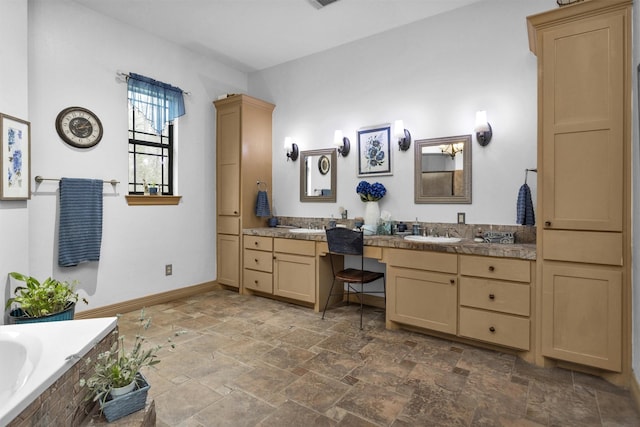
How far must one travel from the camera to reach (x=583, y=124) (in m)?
Answer: 2.19

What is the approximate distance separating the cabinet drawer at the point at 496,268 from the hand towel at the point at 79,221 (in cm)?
321

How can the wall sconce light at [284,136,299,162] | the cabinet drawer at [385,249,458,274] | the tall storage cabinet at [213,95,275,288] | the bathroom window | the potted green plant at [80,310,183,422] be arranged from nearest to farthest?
the potted green plant at [80,310,183,422], the cabinet drawer at [385,249,458,274], the bathroom window, the tall storage cabinet at [213,95,275,288], the wall sconce light at [284,136,299,162]

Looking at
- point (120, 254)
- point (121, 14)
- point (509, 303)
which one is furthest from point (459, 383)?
point (121, 14)

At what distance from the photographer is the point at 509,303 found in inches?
96.0

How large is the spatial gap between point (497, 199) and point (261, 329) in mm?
2350

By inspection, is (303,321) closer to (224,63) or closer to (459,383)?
(459,383)

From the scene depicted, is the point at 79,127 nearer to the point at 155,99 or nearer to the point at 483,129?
the point at 155,99

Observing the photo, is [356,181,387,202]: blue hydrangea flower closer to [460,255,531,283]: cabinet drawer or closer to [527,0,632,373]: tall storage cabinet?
[460,255,531,283]: cabinet drawer

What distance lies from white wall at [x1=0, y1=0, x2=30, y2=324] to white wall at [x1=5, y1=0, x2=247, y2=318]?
0.6 inches

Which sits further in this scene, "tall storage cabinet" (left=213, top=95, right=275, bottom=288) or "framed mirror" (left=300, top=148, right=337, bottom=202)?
"tall storage cabinet" (left=213, top=95, right=275, bottom=288)

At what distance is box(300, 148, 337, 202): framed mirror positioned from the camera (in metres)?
4.02

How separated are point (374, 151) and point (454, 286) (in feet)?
5.41

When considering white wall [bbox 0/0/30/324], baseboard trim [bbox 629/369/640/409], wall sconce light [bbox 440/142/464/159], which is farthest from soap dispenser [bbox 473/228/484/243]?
white wall [bbox 0/0/30/324]

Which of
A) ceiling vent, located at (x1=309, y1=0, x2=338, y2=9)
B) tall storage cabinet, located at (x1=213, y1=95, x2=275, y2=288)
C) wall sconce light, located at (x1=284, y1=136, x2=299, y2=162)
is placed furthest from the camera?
wall sconce light, located at (x1=284, y1=136, x2=299, y2=162)
